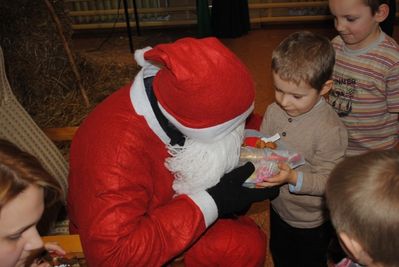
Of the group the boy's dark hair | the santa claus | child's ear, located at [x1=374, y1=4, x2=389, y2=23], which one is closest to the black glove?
the santa claus

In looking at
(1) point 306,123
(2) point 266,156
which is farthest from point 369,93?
(2) point 266,156

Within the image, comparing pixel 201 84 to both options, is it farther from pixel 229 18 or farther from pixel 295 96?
pixel 229 18

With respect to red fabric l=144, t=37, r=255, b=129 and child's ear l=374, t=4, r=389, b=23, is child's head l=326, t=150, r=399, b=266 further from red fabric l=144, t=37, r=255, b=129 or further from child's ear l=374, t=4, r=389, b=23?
child's ear l=374, t=4, r=389, b=23

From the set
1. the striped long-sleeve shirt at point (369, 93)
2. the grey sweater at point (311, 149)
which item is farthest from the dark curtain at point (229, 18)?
the grey sweater at point (311, 149)

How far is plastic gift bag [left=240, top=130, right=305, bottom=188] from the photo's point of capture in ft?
4.47

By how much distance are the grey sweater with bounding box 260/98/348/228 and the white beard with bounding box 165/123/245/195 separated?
28cm

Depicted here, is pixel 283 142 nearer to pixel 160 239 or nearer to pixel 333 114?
pixel 333 114

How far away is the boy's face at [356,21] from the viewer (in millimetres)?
1617

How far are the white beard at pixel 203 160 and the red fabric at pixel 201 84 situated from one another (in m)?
0.10

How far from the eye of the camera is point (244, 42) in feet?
17.0

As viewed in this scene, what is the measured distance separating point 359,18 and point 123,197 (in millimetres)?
1170

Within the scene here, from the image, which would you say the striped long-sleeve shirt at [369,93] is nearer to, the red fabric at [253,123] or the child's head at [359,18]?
the child's head at [359,18]

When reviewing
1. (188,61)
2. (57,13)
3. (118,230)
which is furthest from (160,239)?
(57,13)

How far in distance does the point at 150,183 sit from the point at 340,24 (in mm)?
1039
